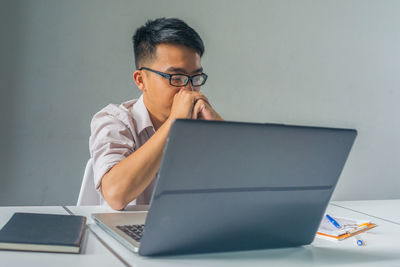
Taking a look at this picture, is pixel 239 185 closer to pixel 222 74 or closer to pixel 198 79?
pixel 198 79

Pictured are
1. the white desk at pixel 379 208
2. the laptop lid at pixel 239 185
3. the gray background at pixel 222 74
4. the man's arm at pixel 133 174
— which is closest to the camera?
the laptop lid at pixel 239 185

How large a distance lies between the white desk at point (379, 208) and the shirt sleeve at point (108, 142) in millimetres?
808

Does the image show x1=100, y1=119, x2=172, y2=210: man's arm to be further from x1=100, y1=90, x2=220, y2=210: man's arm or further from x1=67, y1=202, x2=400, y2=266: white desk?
x1=67, y1=202, x2=400, y2=266: white desk

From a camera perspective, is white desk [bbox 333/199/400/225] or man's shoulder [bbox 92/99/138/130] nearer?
white desk [bbox 333/199/400/225]

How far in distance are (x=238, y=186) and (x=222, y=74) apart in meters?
2.37

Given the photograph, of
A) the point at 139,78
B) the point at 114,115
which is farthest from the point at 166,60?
the point at 114,115

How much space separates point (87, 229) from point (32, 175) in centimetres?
174

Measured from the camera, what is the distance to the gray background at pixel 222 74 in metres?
2.47

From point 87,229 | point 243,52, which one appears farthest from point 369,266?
point 243,52

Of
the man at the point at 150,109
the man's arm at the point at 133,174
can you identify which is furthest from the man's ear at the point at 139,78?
the man's arm at the point at 133,174

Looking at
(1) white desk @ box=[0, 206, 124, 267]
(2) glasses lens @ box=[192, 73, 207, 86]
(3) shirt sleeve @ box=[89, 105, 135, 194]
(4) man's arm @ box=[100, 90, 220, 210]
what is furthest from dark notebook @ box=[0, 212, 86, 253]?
(2) glasses lens @ box=[192, 73, 207, 86]

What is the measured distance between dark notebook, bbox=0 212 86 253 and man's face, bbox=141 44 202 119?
0.72m

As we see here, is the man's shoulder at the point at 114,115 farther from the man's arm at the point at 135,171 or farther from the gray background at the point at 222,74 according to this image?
the gray background at the point at 222,74

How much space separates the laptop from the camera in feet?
2.26
